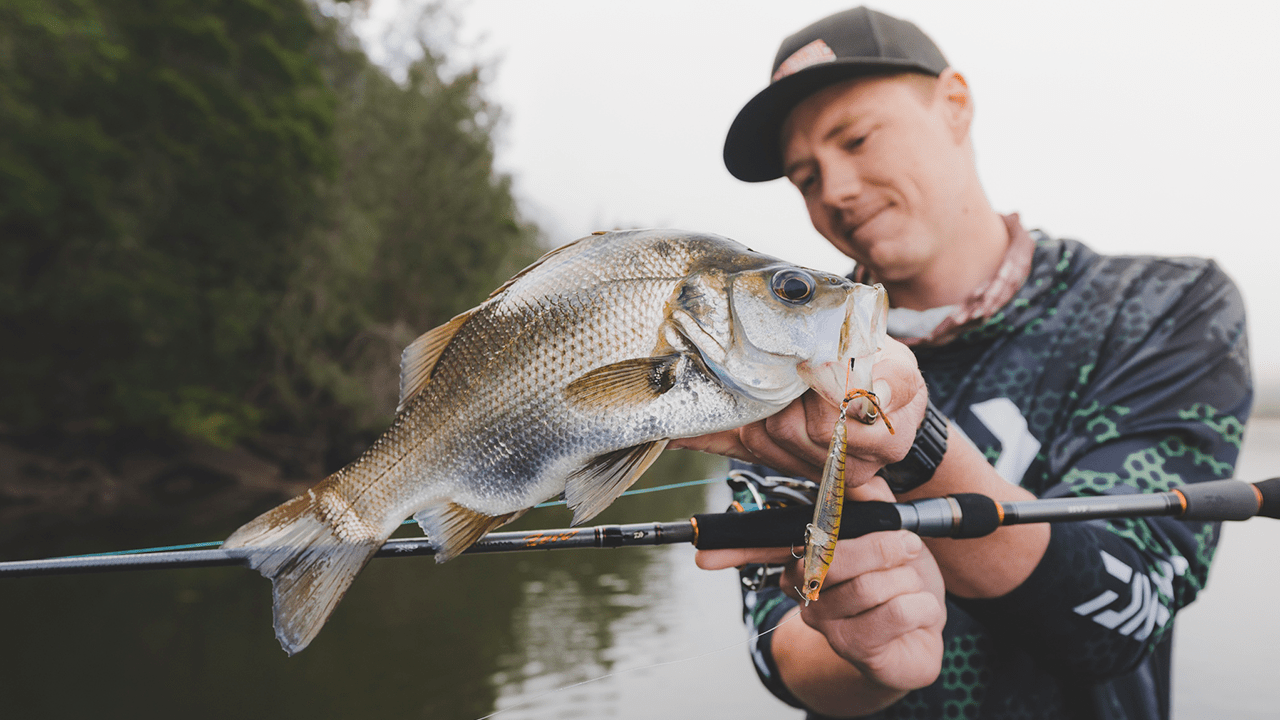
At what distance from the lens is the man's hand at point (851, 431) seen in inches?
45.2

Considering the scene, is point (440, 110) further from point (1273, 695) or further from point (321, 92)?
point (1273, 695)

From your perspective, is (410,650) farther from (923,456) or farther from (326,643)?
(923,456)

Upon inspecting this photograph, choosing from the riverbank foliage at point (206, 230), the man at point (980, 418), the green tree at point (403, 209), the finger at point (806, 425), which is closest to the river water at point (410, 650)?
the man at point (980, 418)

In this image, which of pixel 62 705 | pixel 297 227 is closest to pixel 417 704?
pixel 62 705

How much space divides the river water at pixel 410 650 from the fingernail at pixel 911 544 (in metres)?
3.15

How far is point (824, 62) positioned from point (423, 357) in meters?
1.52

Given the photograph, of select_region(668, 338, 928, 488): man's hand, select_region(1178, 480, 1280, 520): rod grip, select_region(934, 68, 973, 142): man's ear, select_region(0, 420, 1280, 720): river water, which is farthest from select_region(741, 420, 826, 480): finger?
select_region(0, 420, 1280, 720): river water

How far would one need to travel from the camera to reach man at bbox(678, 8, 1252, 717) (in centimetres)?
160

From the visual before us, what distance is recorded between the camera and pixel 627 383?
1.13 m

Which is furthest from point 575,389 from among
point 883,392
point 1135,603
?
point 1135,603

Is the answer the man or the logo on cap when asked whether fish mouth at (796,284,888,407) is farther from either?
the logo on cap

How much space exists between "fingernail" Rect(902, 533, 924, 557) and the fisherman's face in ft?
3.74

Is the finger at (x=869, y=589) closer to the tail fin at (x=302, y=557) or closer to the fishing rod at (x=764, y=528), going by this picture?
the fishing rod at (x=764, y=528)

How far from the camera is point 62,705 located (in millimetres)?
7551
